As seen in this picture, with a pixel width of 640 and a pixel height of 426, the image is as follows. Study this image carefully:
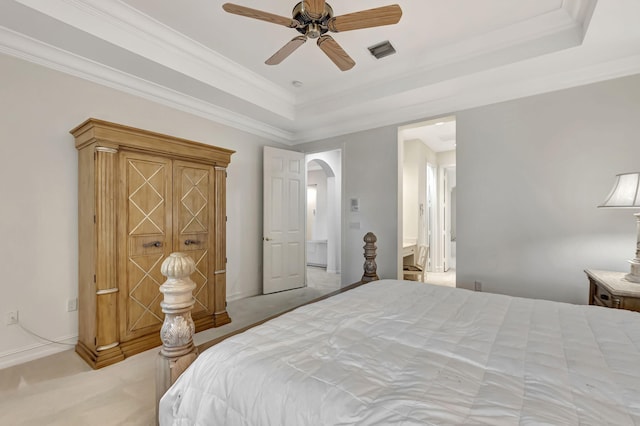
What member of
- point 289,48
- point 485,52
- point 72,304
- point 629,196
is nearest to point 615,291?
point 629,196

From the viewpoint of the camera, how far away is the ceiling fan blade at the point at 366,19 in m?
1.83

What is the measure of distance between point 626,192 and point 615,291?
76cm

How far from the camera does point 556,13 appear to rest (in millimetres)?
2436

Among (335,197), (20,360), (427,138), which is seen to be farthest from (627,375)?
(335,197)

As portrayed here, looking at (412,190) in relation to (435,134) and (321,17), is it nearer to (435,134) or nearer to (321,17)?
(435,134)

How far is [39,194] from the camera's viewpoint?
2.51 meters

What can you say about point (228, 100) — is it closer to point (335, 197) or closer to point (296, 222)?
point (296, 222)

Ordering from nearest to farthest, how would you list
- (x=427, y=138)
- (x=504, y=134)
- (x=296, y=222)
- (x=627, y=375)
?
(x=627, y=375), (x=504, y=134), (x=296, y=222), (x=427, y=138)

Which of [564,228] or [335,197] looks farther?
[335,197]

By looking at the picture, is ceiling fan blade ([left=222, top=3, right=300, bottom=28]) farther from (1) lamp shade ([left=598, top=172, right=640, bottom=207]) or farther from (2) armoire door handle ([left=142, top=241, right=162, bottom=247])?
(1) lamp shade ([left=598, top=172, right=640, bottom=207])

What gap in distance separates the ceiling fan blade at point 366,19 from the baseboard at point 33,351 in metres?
3.47

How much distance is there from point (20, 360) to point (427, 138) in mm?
6055

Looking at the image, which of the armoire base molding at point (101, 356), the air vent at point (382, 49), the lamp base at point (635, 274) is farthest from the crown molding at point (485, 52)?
the armoire base molding at point (101, 356)

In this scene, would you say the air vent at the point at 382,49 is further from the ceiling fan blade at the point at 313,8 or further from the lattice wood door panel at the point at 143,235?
the lattice wood door panel at the point at 143,235
